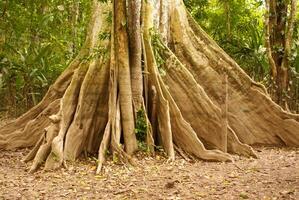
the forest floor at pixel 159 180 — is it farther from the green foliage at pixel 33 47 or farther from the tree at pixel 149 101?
the green foliage at pixel 33 47

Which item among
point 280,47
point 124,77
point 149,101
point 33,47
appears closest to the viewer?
point 124,77

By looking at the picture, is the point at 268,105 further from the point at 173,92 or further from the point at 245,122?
the point at 173,92

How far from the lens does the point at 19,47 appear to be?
12945mm

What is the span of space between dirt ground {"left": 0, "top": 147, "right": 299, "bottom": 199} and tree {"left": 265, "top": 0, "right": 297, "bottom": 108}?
2.73 m

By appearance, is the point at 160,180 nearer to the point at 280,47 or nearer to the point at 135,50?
the point at 135,50

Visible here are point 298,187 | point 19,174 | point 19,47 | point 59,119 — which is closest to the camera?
point 298,187

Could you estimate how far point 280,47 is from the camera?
9.70 meters

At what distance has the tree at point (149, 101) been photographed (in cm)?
702

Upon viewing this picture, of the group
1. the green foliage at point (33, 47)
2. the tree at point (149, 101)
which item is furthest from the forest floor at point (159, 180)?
the green foliage at point (33, 47)

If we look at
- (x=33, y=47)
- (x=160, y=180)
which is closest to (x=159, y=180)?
(x=160, y=180)

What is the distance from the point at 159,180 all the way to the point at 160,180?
0.01 meters

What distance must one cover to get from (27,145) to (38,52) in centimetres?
452

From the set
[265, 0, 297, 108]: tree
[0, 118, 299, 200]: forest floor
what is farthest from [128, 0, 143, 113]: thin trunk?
[265, 0, 297, 108]: tree

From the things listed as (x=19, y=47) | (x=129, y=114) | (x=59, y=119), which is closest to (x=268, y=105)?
(x=129, y=114)
